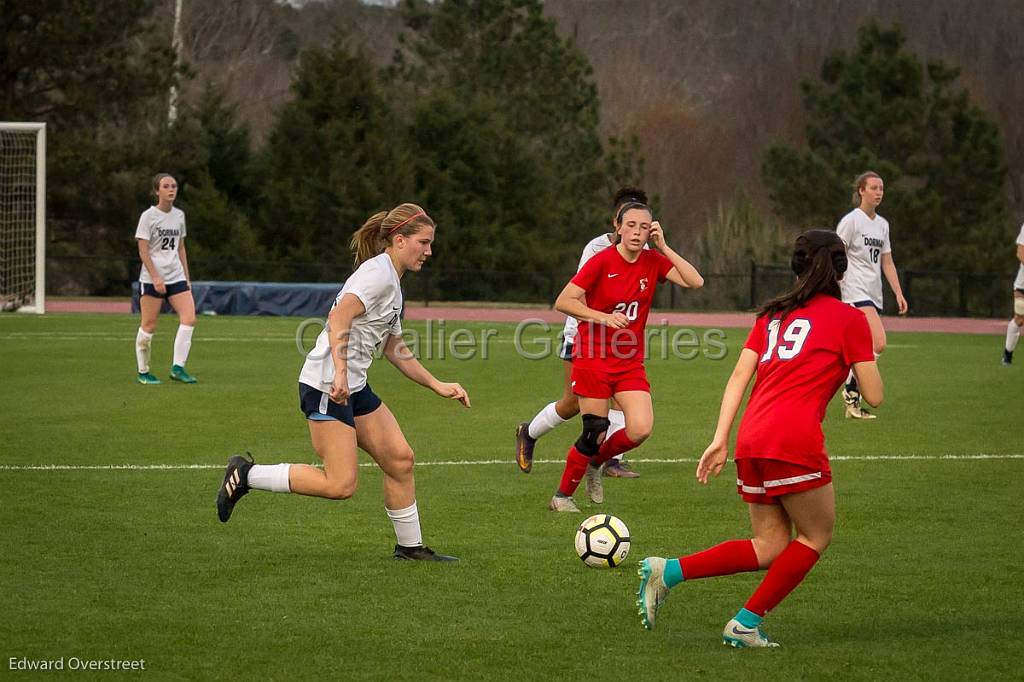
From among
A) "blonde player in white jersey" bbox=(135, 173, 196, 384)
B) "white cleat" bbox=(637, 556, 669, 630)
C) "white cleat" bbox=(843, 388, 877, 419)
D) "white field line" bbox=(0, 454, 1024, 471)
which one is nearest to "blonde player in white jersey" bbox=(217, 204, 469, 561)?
"white cleat" bbox=(637, 556, 669, 630)

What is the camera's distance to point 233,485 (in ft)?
22.1

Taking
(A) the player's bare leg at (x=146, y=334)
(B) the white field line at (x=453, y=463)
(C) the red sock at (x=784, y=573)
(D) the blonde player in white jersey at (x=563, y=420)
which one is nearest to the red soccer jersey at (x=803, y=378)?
(C) the red sock at (x=784, y=573)

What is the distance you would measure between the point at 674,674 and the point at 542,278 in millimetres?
33257

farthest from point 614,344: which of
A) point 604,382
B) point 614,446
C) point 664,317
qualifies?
point 664,317

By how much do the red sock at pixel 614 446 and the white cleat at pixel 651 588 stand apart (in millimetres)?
2745

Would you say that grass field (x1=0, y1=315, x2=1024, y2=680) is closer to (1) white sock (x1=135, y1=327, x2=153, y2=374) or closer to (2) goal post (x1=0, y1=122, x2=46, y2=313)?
(1) white sock (x1=135, y1=327, x2=153, y2=374)

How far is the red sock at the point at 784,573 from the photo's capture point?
5.14 metres

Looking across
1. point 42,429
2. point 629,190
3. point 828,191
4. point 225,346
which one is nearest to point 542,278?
point 828,191

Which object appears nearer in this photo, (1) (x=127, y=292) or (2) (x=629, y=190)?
(2) (x=629, y=190)

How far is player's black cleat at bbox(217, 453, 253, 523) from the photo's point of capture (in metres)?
6.71

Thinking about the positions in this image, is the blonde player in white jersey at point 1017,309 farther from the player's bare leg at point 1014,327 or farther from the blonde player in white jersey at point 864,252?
the blonde player in white jersey at point 864,252

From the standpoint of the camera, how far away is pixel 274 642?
5270mm

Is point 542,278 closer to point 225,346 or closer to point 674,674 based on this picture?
point 225,346

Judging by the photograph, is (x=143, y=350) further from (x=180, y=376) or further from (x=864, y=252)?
(x=864, y=252)
